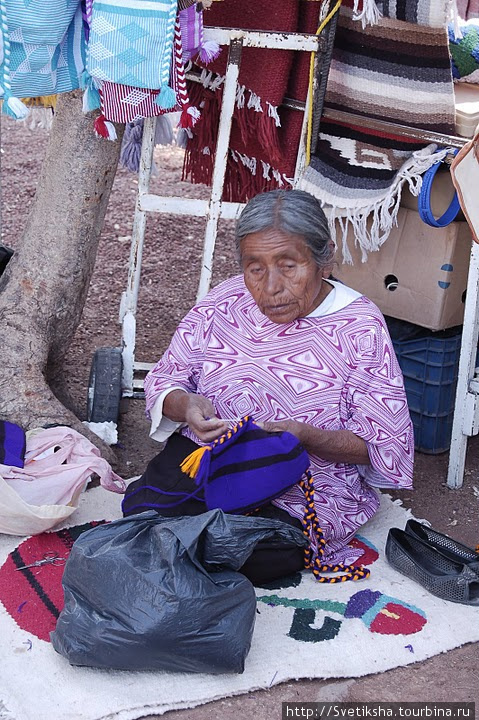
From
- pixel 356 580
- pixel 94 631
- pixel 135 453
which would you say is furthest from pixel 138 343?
pixel 94 631

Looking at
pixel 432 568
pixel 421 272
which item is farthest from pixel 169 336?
pixel 432 568

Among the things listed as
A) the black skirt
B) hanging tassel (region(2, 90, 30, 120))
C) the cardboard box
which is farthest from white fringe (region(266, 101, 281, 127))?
the black skirt

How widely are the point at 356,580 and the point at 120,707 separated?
2.97ft

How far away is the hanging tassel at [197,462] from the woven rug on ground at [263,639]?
431 mm

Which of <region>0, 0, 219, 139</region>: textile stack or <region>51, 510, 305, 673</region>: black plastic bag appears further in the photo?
<region>0, 0, 219, 139</region>: textile stack

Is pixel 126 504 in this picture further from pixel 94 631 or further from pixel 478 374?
pixel 478 374

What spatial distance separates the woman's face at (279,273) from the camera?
9.18ft

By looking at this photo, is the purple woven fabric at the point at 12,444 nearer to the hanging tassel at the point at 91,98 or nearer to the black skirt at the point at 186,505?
the black skirt at the point at 186,505

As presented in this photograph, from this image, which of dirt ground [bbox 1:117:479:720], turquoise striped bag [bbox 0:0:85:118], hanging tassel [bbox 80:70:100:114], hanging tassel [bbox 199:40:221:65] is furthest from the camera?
hanging tassel [bbox 199:40:221:65]

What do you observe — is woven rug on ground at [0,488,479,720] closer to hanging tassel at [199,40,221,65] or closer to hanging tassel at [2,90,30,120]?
hanging tassel at [2,90,30,120]

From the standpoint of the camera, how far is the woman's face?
280 centimetres

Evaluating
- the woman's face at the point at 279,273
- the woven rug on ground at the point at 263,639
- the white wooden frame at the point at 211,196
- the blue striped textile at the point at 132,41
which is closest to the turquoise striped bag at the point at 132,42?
the blue striped textile at the point at 132,41

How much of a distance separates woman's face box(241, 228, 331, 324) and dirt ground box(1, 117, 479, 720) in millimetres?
1066

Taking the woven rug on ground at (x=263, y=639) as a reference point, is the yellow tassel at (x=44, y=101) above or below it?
above
